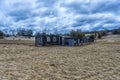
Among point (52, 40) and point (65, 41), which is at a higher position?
point (52, 40)

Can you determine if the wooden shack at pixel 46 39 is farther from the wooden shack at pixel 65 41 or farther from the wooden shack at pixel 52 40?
the wooden shack at pixel 65 41

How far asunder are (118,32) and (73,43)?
7397 cm

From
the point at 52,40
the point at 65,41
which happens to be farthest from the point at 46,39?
the point at 65,41

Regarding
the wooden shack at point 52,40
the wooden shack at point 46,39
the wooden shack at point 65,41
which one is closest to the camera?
the wooden shack at point 46,39

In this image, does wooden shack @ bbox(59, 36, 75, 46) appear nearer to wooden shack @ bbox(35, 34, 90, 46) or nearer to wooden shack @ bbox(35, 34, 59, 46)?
wooden shack @ bbox(35, 34, 90, 46)

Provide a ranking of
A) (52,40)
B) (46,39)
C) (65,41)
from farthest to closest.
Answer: (65,41) → (52,40) → (46,39)

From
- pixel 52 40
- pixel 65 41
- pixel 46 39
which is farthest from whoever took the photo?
pixel 65 41

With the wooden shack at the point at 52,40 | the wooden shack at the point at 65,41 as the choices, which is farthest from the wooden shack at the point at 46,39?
the wooden shack at the point at 65,41

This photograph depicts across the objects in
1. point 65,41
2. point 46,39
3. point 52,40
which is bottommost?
point 65,41

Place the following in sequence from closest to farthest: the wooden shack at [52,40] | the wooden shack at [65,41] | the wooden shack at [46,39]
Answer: the wooden shack at [46,39], the wooden shack at [52,40], the wooden shack at [65,41]

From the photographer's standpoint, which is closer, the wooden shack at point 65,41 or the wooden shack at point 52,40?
the wooden shack at point 52,40

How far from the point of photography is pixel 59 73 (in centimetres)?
→ 819

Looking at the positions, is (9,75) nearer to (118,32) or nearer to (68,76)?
(68,76)

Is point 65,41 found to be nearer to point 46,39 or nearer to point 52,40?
point 52,40
